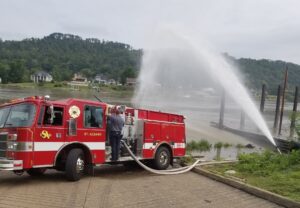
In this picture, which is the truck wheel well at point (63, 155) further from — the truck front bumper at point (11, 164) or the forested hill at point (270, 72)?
the forested hill at point (270, 72)

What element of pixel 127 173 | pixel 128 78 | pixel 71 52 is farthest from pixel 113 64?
pixel 127 173

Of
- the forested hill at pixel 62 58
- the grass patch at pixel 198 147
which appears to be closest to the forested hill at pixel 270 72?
the forested hill at pixel 62 58

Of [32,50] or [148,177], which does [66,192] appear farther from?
[32,50]

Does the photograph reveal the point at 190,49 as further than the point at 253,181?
Yes

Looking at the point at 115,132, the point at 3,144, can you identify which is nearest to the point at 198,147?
the point at 115,132

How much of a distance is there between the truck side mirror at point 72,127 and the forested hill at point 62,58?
67.6 metres

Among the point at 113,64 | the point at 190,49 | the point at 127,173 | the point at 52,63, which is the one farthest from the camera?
the point at 52,63

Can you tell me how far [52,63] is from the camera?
148625 millimetres

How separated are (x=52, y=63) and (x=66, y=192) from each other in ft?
468

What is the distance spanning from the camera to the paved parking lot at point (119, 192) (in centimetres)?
922

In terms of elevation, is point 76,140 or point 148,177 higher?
point 76,140

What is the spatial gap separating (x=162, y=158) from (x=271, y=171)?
367 cm

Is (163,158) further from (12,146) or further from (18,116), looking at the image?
(12,146)

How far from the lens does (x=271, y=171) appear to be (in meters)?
13.3
